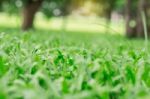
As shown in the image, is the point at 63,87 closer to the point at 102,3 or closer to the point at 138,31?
the point at 138,31

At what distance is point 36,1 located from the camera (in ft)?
113

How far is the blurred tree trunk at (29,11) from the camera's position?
34312mm

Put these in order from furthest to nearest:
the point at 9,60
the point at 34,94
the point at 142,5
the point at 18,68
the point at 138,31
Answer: the point at 138,31 < the point at 142,5 < the point at 9,60 < the point at 18,68 < the point at 34,94

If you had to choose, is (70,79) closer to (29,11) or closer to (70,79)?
(70,79)

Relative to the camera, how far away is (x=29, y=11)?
34.6 meters

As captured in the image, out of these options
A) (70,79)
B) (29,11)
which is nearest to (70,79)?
(70,79)

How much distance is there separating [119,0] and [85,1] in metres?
9.41

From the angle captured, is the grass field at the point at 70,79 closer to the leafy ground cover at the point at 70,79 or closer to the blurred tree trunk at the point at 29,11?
the leafy ground cover at the point at 70,79

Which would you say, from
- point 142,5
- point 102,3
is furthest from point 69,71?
point 102,3

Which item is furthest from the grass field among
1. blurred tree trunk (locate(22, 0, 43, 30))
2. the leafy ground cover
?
blurred tree trunk (locate(22, 0, 43, 30))

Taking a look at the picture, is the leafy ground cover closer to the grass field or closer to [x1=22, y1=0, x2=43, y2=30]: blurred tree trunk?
the grass field

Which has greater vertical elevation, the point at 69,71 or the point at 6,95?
the point at 69,71

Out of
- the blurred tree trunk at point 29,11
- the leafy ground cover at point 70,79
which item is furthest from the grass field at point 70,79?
the blurred tree trunk at point 29,11

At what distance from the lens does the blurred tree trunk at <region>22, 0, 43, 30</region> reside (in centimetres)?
3431
